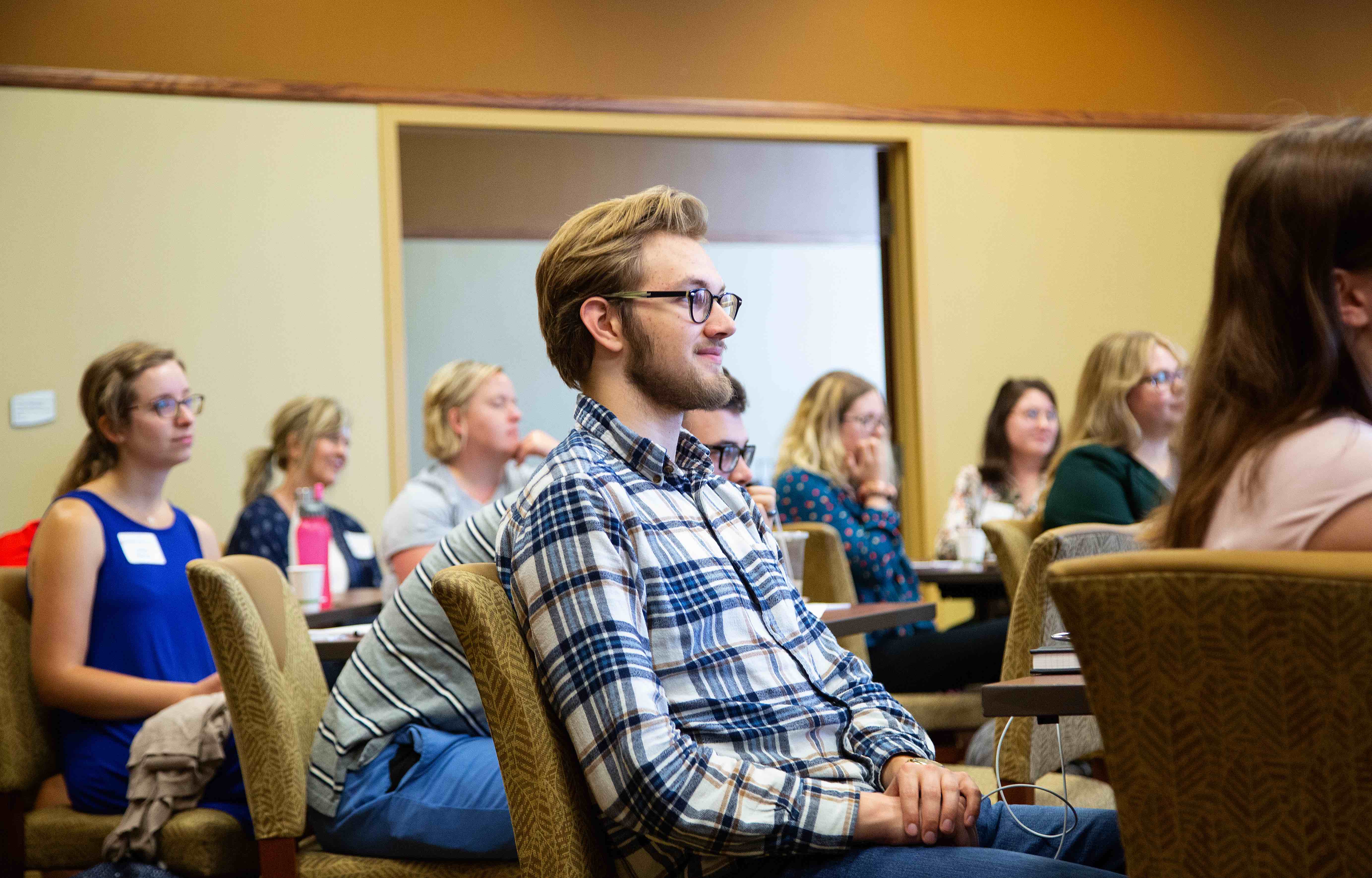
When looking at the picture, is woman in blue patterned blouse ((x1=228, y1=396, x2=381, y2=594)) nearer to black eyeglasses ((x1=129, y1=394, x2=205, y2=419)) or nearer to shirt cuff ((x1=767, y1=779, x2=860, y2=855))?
black eyeglasses ((x1=129, y1=394, x2=205, y2=419))

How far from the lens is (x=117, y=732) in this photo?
7.23ft

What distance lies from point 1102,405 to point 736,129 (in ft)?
8.87

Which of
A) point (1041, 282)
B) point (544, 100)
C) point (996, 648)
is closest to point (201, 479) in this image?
point (544, 100)

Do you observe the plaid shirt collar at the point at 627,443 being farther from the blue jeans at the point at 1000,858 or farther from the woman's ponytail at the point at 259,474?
the woman's ponytail at the point at 259,474

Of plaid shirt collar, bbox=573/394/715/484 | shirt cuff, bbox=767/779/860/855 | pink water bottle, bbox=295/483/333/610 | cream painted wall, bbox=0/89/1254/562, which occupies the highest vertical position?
cream painted wall, bbox=0/89/1254/562

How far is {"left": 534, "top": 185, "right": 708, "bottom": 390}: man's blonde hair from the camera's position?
4.91 feet

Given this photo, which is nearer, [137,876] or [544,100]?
[137,876]

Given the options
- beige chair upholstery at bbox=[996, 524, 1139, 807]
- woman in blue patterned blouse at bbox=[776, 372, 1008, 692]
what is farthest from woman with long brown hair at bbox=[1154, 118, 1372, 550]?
woman in blue patterned blouse at bbox=[776, 372, 1008, 692]

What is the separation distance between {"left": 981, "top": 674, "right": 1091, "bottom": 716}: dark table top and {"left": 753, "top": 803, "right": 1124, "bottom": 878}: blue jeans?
5.0 inches

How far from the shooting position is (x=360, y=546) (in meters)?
4.41

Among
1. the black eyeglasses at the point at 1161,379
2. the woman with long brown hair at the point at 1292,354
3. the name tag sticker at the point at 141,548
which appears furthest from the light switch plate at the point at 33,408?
the woman with long brown hair at the point at 1292,354

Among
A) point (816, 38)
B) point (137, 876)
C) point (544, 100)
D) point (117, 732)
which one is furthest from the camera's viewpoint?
point (816, 38)

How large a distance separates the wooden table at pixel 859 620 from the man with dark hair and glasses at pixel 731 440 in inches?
12.0

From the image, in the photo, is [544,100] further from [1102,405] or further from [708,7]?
[1102,405]
